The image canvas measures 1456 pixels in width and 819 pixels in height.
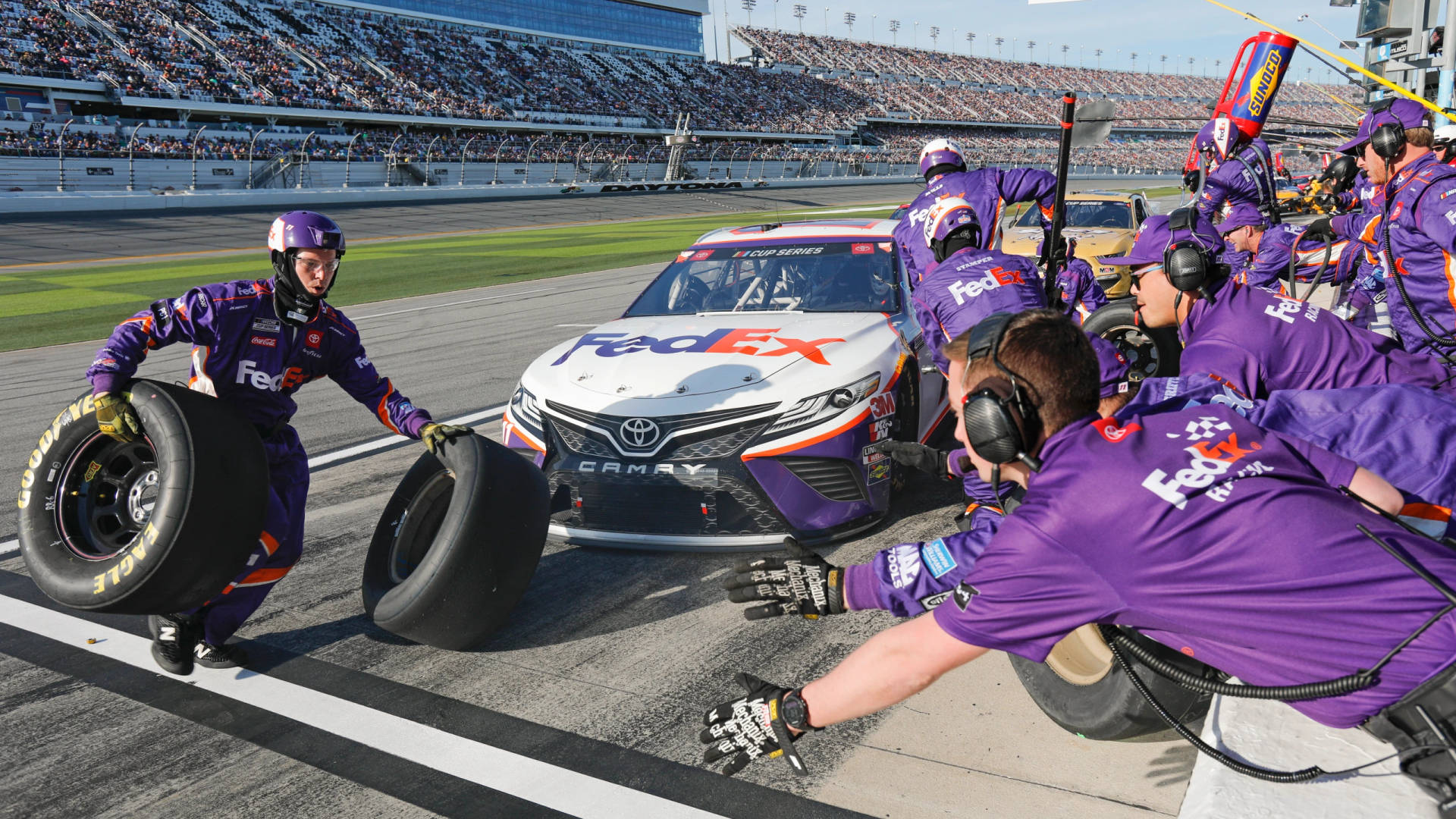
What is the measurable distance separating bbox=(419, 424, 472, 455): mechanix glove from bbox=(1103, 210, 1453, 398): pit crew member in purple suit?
285 cm

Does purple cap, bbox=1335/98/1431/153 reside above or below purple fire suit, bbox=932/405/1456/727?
above

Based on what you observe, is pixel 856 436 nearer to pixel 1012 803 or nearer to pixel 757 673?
pixel 757 673

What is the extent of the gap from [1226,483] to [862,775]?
5.01ft

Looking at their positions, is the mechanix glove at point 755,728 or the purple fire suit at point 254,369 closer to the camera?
the mechanix glove at point 755,728

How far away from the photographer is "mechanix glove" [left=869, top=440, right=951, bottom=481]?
160 inches

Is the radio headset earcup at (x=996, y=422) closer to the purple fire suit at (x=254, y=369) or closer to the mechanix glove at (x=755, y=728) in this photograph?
the mechanix glove at (x=755, y=728)

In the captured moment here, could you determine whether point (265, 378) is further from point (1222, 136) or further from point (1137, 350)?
point (1222, 136)

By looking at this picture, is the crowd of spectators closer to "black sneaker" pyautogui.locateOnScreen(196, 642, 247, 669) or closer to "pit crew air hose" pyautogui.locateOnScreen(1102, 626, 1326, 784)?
"pit crew air hose" pyautogui.locateOnScreen(1102, 626, 1326, 784)

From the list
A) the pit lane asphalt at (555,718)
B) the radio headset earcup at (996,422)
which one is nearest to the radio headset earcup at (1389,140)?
the pit lane asphalt at (555,718)

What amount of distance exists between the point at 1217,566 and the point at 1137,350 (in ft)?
21.1

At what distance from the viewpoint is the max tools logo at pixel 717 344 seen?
5117 mm

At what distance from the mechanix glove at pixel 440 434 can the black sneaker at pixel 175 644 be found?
1.13m

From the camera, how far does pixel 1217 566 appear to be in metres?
1.94

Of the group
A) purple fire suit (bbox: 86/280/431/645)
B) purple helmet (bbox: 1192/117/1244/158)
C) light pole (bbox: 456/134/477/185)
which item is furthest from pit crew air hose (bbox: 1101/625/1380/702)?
light pole (bbox: 456/134/477/185)
